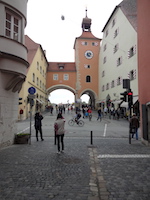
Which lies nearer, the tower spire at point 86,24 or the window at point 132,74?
the window at point 132,74

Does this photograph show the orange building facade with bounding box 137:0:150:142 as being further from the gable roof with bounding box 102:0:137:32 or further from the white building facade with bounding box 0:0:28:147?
the gable roof with bounding box 102:0:137:32

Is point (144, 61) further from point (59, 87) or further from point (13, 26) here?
point (59, 87)

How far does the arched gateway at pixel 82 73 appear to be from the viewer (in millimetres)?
51719

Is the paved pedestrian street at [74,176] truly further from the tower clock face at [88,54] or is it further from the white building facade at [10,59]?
the tower clock face at [88,54]

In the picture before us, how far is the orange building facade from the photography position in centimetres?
1038

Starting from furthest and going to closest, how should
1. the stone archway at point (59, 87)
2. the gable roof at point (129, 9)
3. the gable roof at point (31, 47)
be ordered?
the stone archway at point (59, 87) < the gable roof at point (31, 47) < the gable roof at point (129, 9)

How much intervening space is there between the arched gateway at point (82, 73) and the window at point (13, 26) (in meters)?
41.2

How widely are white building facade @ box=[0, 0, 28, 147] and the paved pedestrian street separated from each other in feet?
6.05

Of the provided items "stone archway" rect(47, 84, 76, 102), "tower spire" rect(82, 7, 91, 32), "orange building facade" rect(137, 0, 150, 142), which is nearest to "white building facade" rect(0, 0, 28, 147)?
"orange building facade" rect(137, 0, 150, 142)

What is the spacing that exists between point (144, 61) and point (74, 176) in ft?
26.1

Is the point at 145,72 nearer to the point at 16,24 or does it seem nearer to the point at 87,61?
the point at 16,24

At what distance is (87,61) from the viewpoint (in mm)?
51875

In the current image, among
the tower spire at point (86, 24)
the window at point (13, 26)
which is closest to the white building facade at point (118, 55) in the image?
the tower spire at point (86, 24)

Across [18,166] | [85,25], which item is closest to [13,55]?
[18,166]
